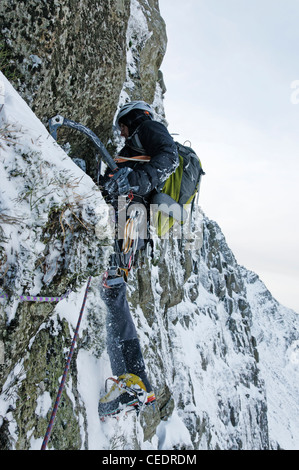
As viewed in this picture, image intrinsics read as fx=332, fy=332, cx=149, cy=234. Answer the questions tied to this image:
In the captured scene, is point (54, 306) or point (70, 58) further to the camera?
point (70, 58)

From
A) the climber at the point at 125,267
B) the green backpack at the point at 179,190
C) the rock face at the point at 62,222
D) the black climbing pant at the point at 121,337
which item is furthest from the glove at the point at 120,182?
the black climbing pant at the point at 121,337

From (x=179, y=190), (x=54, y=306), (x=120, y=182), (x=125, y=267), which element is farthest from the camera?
(x=179, y=190)

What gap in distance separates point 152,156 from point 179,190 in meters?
0.61

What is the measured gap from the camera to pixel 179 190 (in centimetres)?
438

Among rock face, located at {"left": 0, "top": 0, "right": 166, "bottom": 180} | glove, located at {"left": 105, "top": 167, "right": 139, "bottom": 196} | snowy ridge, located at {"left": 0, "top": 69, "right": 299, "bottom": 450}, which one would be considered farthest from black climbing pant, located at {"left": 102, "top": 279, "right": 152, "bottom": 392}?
rock face, located at {"left": 0, "top": 0, "right": 166, "bottom": 180}

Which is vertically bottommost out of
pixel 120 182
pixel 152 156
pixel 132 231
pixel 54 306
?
pixel 54 306

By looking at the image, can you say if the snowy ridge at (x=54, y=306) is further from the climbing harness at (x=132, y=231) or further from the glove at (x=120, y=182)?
the glove at (x=120, y=182)

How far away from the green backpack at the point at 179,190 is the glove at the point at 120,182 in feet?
2.03

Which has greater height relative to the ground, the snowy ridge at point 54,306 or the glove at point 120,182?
the glove at point 120,182

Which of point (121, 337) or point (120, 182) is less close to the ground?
point (120, 182)

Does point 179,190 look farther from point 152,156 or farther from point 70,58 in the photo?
point 70,58

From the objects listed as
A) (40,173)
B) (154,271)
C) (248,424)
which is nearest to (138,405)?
(40,173)

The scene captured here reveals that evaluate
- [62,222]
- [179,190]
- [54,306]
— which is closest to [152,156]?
[179,190]

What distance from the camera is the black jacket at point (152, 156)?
378cm
